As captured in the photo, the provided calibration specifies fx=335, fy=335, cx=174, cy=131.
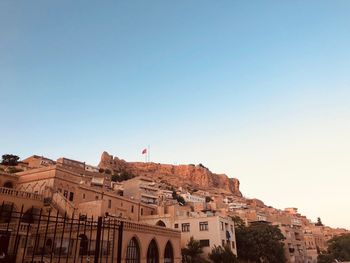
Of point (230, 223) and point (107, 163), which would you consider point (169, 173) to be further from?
point (230, 223)

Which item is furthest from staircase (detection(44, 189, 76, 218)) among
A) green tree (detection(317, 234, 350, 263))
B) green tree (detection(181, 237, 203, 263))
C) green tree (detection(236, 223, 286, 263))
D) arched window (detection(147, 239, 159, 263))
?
green tree (detection(317, 234, 350, 263))

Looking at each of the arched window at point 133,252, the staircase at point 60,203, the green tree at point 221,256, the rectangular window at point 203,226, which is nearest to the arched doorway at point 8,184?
the staircase at point 60,203

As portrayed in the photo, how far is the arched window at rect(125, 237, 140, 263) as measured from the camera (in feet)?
87.9

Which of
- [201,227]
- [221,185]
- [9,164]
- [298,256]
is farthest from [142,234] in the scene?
[221,185]

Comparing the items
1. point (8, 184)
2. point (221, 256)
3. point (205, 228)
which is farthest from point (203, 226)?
point (8, 184)

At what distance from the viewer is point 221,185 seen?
17325 centimetres

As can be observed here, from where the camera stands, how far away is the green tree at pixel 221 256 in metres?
→ 41.9

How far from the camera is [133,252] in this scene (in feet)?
89.6

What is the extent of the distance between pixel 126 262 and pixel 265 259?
32356 millimetres

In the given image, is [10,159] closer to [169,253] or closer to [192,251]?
[192,251]

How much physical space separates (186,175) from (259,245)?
366ft

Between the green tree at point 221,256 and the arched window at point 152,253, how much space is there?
14.6 metres

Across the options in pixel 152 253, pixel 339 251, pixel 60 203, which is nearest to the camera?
pixel 152 253

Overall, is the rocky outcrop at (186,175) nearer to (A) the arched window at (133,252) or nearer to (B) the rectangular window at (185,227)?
(B) the rectangular window at (185,227)
